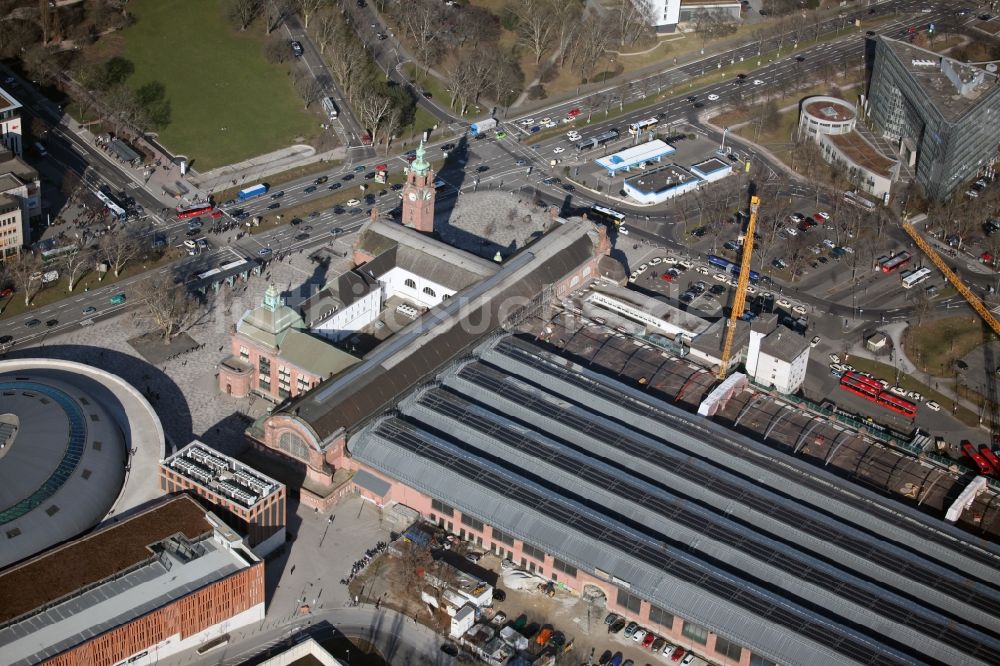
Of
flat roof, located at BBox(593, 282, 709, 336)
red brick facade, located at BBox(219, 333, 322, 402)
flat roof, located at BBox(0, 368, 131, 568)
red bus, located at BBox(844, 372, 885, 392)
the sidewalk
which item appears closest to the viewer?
flat roof, located at BBox(0, 368, 131, 568)

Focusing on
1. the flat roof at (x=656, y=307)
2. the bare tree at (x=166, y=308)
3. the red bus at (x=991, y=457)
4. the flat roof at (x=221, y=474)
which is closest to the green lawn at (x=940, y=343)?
the red bus at (x=991, y=457)

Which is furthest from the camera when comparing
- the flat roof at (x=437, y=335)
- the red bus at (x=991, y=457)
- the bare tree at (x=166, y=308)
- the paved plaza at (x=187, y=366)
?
the bare tree at (x=166, y=308)

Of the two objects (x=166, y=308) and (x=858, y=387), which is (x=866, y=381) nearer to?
(x=858, y=387)

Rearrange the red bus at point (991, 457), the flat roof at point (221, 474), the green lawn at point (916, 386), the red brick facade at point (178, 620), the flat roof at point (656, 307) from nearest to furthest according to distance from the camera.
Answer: the red brick facade at point (178, 620) < the flat roof at point (221, 474) < the red bus at point (991, 457) < the green lawn at point (916, 386) < the flat roof at point (656, 307)

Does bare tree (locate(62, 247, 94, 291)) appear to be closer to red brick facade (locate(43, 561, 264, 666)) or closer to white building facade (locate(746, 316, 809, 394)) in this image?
red brick facade (locate(43, 561, 264, 666))

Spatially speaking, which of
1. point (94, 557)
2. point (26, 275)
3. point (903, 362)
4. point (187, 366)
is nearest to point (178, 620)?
point (94, 557)

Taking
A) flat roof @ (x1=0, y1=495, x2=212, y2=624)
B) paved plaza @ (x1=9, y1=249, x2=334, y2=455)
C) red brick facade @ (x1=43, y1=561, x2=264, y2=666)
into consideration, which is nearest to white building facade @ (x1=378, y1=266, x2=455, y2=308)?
paved plaza @ (x1=9, y1=249, x2=334, y2=455)

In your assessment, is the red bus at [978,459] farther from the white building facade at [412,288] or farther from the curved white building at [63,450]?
the curved white building at [63,450]
